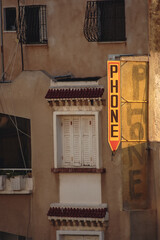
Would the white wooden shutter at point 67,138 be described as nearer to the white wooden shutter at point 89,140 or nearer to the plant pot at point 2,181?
the white wooden shutter at point 89,140

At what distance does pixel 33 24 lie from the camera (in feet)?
155

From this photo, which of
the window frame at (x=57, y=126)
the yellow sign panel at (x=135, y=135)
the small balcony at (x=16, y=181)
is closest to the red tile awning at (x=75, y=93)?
the window frame at (x=57, y=126)

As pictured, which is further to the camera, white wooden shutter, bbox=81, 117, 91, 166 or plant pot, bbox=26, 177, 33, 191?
plant pot, bbox=26, 177, 33, 191

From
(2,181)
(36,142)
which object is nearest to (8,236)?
(2,181)

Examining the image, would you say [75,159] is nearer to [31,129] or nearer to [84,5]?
[31,129]

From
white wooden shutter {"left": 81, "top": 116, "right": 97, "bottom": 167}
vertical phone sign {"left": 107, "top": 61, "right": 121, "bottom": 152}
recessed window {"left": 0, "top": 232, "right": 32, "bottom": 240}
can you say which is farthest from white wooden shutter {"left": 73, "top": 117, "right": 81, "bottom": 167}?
recessed window {"left": 0, "top": 232, "right": 32, "bottom": 240}

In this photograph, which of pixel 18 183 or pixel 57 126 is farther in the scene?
pixel 18 183

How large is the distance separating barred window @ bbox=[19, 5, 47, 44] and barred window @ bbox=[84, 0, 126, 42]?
1.99 m

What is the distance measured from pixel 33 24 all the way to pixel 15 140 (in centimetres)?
521

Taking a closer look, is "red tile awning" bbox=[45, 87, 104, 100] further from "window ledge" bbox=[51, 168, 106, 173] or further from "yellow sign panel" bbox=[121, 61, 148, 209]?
"window ledge" bbox=[51, 168, 106, 173]

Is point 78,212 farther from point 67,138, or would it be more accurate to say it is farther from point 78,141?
point 67,138

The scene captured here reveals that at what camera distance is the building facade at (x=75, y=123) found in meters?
42.3

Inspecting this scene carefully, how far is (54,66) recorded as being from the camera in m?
46.7

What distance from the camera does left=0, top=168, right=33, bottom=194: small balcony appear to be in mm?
45531
